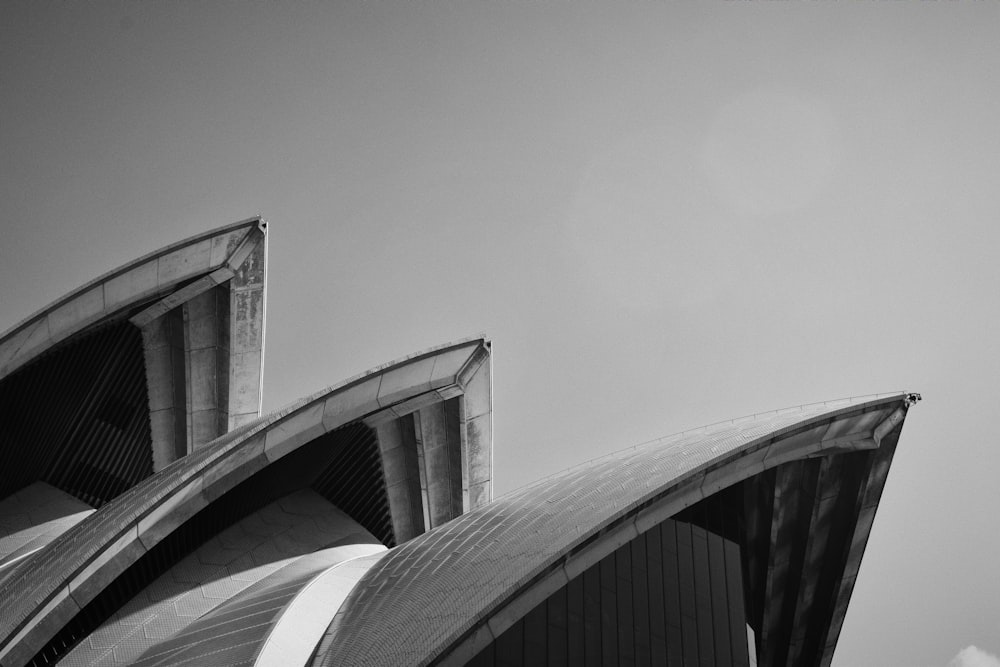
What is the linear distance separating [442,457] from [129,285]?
9123mm

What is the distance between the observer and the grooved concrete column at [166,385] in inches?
834

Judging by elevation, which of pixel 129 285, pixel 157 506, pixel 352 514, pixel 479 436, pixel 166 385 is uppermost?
pixel 129 285

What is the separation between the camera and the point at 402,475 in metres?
21.9

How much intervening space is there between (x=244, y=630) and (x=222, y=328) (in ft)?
35.3

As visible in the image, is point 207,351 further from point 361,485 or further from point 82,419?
point 361,485

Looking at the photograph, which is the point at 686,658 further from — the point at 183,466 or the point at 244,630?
the point at 183,466

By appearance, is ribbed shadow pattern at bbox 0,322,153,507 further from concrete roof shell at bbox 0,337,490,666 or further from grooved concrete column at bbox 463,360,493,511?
grooved concrete column at bbox 463,360,493,511

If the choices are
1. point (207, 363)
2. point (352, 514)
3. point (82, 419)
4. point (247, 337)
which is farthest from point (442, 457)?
point (82, 419)

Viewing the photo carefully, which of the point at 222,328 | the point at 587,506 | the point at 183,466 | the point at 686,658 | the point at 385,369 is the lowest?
the point at 686,658

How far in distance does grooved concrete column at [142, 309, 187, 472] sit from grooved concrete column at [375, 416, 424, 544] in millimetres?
5879

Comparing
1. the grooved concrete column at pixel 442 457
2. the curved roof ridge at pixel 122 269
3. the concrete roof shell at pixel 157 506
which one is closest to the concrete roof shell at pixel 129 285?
the curved roof ridge at pixel 122 269

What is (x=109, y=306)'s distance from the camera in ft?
63.4

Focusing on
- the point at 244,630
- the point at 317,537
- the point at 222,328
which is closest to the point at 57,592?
the point at 244,630

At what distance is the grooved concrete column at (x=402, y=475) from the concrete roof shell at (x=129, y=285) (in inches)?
232
